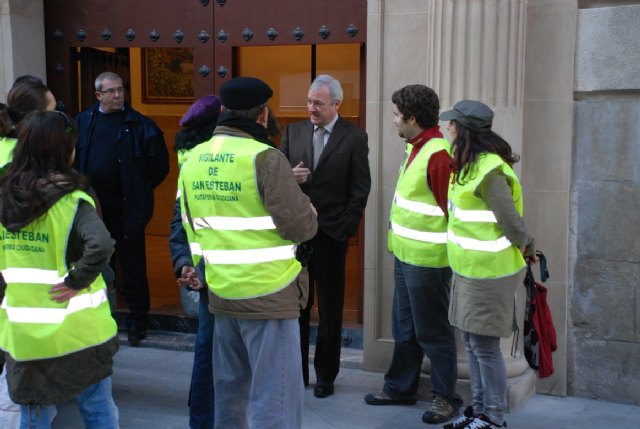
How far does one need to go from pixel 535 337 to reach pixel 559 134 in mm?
1309

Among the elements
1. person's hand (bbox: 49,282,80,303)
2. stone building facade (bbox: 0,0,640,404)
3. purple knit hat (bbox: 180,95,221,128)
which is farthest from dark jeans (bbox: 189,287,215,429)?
stone building facade (bbox: 0,0,640,404)

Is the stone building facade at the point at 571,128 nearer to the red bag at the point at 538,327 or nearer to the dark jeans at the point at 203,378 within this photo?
the red bag at the point at 538,327

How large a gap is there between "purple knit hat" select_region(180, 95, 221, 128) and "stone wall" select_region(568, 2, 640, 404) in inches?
89.6

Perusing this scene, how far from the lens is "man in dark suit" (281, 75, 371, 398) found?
5996 millimetres

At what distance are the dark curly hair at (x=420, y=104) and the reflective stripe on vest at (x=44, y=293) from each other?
2181mm

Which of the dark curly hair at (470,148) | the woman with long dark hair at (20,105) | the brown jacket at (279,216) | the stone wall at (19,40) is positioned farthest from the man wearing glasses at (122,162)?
the brown jacket at (279,216)

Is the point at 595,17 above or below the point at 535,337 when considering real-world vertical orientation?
above

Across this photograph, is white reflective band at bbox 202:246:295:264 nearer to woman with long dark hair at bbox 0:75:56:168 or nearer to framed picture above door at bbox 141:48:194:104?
woman with long dark hair at bbox 0:75:56:168

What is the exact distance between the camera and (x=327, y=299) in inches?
240

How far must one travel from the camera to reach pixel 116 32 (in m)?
7.54

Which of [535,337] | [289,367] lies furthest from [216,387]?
[535,337]

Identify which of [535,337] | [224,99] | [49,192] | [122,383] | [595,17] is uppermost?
[595,17]

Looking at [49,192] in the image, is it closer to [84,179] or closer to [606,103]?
[84,179]

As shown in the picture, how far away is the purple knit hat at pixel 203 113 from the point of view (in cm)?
507
